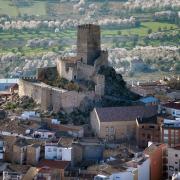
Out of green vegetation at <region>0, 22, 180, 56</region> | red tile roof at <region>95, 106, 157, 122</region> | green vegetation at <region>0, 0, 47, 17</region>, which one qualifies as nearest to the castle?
red tile roof at <region>95, 106, 157, 122</region>

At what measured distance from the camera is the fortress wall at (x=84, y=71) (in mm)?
48531

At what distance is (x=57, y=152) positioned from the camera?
141 feet

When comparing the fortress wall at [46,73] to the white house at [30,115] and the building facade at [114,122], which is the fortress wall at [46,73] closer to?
the white house at [30,115]

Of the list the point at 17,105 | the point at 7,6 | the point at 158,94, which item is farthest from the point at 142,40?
the point at 17,105

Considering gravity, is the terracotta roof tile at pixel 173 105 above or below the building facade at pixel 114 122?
above

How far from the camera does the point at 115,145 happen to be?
147 ft

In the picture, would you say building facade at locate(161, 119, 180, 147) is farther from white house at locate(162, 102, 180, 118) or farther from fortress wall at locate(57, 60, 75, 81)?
fortress wall at locate(57, 60, 75, 81)

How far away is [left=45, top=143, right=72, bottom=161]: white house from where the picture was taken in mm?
42875

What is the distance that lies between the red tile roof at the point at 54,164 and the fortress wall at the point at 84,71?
713cm

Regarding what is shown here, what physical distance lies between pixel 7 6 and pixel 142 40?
1799 cm

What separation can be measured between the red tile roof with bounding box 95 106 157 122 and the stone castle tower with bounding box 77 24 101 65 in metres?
3.57

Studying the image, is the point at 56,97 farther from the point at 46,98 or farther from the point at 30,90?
the point at 30,90

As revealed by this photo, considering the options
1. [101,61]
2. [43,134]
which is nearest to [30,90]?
[101,61]

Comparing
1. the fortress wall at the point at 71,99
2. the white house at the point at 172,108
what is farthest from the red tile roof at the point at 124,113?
the fortress wall at the point at 71,99
